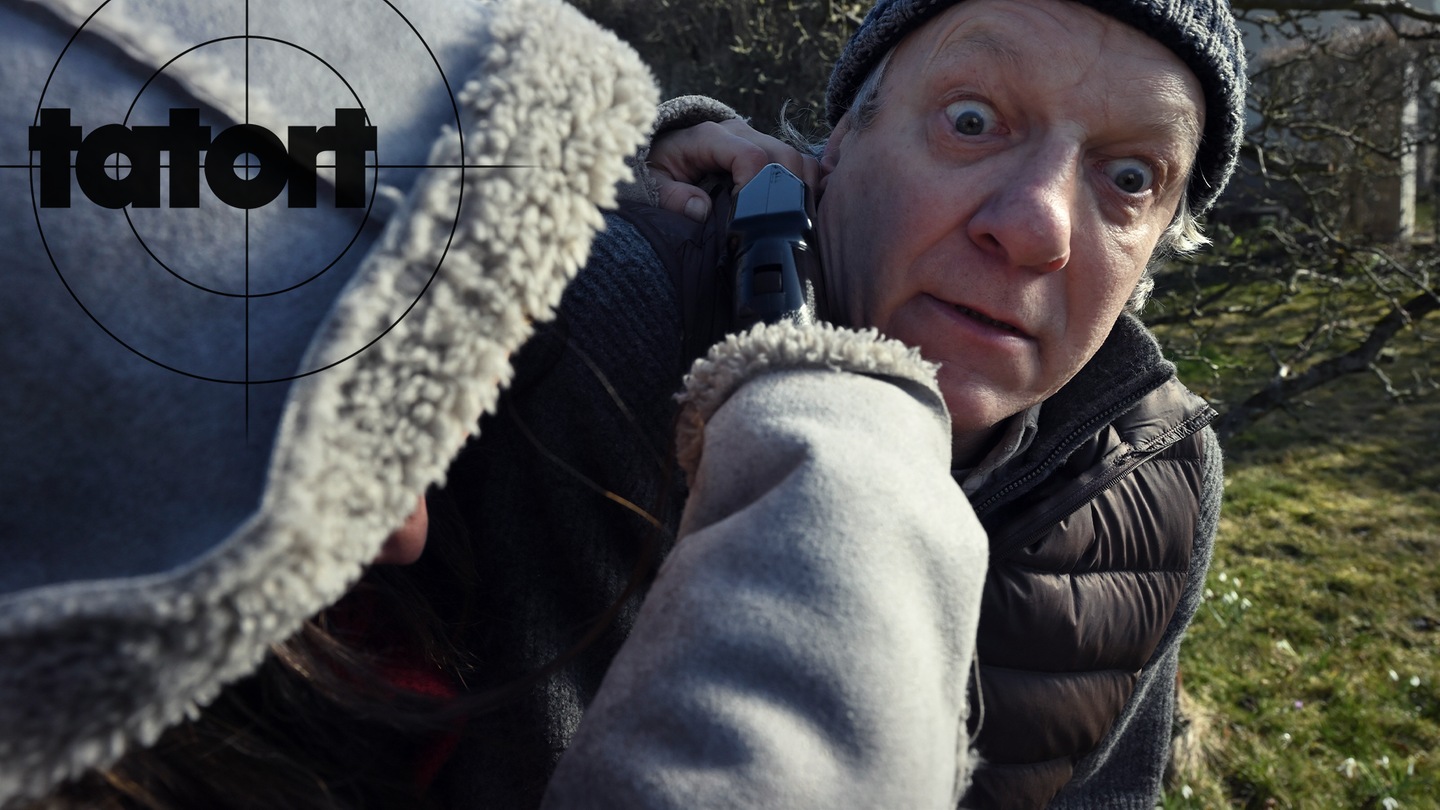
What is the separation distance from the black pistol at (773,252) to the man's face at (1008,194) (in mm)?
122

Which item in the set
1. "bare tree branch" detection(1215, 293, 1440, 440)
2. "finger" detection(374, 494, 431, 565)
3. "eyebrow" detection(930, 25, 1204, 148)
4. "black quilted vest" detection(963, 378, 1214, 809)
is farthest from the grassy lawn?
"finger" detection(374, 494, 431, 565)

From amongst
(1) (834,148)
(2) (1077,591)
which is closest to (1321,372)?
(2) (1077,591)

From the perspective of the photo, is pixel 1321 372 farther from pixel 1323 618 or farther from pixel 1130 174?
pixel 1130 174

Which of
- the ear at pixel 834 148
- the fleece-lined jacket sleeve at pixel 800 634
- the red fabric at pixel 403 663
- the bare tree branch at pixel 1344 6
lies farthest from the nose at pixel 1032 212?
the bare tree branch at pixel 1344 6

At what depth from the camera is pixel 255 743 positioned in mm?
911

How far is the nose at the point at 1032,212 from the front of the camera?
1330 mm

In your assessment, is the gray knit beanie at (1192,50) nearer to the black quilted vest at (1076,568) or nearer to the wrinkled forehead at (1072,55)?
the wrinkled forehead at (1072,55)

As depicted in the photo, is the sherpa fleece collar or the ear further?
the ear

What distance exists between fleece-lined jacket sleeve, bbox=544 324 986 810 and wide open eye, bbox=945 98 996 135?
710mm

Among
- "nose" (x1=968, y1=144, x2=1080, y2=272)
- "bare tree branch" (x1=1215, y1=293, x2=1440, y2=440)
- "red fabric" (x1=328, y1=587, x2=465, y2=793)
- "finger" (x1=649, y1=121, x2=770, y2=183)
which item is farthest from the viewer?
"bare tree branch" (x1=1215, y1=293, x2=1440, y2=440)

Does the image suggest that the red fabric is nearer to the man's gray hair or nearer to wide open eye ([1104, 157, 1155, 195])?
the man's gray hair

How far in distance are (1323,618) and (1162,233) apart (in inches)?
120

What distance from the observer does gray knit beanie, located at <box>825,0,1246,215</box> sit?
4.64 feet

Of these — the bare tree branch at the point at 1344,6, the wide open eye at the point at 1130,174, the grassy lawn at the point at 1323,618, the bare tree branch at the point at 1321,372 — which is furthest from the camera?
the bare tree branch at the point at 1321,372
